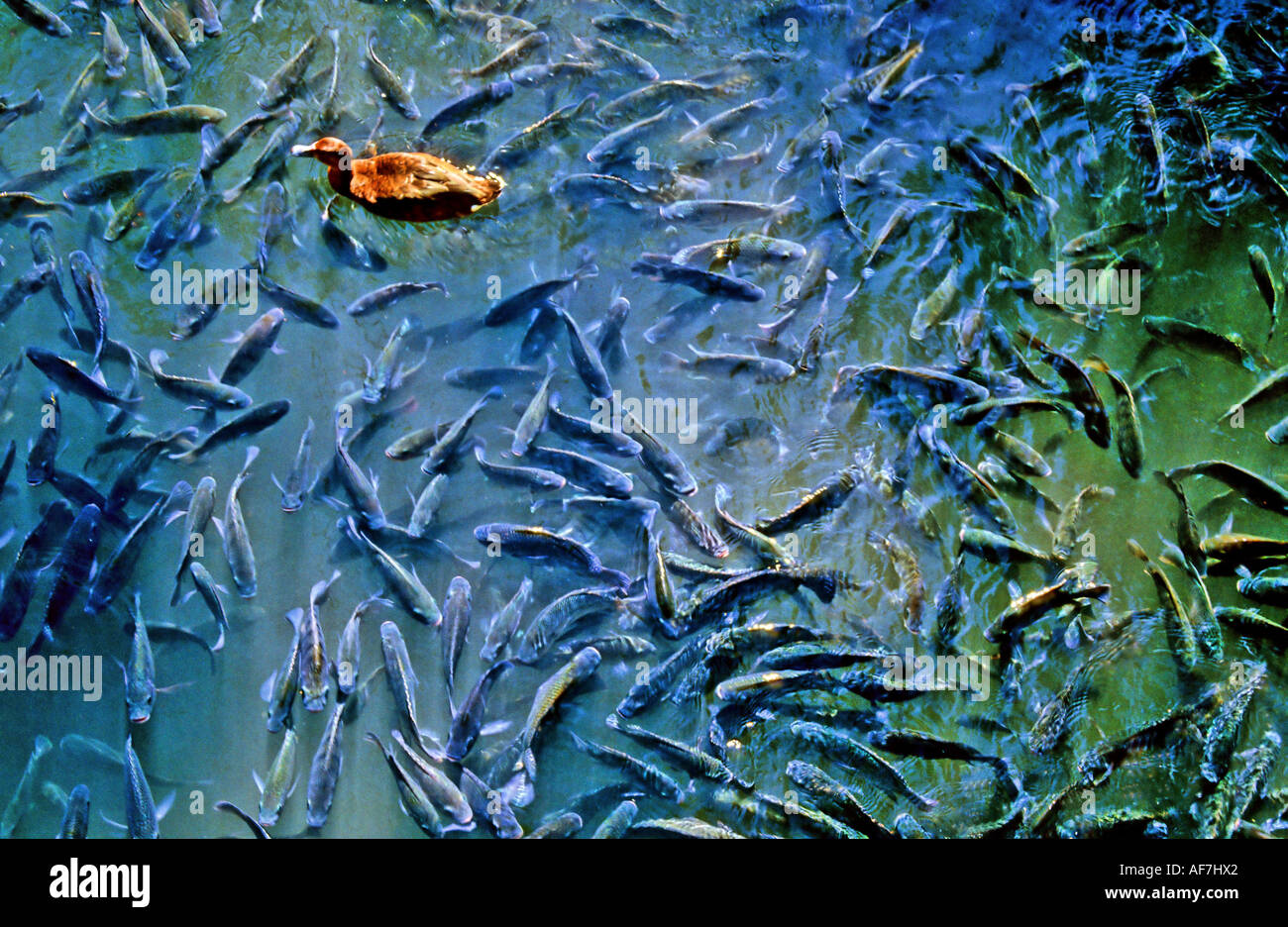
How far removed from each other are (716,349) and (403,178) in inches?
24.3

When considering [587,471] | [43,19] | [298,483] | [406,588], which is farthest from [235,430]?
[43,19]

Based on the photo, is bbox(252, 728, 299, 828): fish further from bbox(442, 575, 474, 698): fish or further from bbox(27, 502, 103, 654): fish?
bbox(27, 502, 103, 654): fish

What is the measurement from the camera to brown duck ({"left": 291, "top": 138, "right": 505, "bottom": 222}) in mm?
1466

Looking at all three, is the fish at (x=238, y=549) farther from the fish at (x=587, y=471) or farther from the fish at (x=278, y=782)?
the fish at (x=587, y=471)

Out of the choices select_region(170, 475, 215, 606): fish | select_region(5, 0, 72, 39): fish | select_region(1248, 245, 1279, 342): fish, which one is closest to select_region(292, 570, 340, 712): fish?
select_region(170, 475, 215, 606): fish

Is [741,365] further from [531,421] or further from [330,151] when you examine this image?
Answer: [330,151]

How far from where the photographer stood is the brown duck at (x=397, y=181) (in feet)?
4.81

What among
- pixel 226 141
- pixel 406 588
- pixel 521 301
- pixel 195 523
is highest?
pixel 226 141

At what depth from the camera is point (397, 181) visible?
1464 millimetres

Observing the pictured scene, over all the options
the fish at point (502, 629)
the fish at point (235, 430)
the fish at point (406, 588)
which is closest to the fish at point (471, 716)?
the fish at point (502, 629)

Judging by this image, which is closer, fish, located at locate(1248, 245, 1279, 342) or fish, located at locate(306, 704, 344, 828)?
fish, located at locate(306, 704, 344, 828)

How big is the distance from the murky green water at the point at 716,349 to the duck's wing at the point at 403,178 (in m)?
0.04

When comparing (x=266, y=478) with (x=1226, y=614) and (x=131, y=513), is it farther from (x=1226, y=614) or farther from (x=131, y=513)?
(x=1226, y=614)
